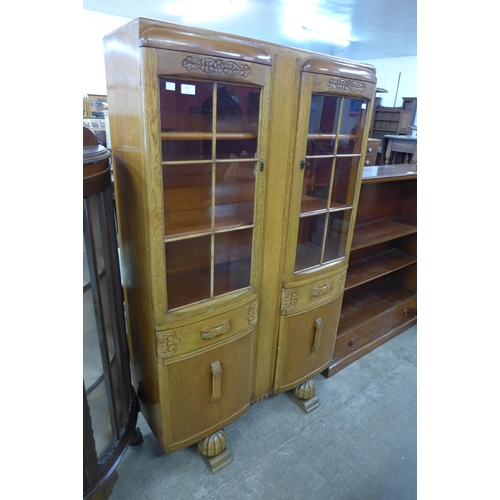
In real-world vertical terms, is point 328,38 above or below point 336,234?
above

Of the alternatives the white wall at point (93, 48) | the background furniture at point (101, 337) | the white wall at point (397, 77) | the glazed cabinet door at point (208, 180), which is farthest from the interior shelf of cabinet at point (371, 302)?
the white wall at point (397, 77)

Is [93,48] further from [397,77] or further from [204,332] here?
[204,332]

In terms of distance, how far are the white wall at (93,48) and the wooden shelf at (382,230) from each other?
5300 mm

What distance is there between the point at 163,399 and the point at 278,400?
0.82 metres

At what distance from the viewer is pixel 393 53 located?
7.05 m

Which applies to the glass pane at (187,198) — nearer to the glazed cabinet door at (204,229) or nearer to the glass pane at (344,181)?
the glazed cabinet door at (204,229)

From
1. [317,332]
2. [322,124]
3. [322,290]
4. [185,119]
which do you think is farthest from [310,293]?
[185,119]

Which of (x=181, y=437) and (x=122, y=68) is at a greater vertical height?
→ (x=122, y=68)

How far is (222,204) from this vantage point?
1272 millimetres

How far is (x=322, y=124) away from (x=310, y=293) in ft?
2.43

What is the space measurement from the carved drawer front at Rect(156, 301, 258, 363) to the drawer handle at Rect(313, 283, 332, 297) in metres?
0.34
